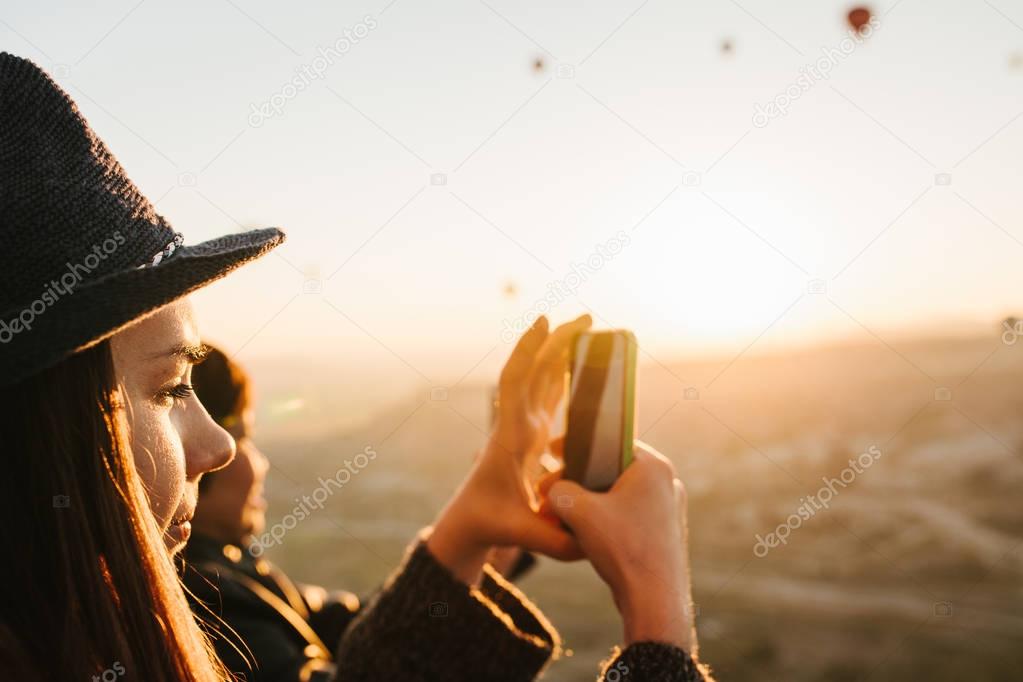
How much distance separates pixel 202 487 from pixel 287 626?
3.67ft

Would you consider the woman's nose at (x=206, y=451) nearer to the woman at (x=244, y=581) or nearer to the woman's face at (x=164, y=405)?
the woman's face at (x=164, y=405)

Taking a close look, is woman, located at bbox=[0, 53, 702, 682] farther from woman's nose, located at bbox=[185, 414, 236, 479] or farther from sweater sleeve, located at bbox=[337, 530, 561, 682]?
sweater sleeve, located at bbox=[337, 530, 561, 682]

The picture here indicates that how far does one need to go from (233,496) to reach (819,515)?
29.2 feet

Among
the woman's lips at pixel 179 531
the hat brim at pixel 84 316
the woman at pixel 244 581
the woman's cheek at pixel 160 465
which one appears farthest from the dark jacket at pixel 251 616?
the hat brim at pixel 84 316

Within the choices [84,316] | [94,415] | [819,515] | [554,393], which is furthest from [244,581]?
[819,515]

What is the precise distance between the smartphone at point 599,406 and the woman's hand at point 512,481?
9cm

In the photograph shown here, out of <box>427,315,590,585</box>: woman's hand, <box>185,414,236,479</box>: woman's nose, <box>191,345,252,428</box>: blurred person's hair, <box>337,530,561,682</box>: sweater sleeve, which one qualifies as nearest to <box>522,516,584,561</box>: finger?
<box>427,315,590,585</box>: woman's hand

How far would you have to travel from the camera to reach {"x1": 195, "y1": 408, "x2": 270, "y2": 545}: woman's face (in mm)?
4133

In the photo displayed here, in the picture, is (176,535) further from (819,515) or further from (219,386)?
(819,515)

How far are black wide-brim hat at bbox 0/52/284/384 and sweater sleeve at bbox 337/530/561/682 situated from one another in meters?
1.45

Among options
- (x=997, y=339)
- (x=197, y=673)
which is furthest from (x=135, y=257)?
(x=997, y=339)

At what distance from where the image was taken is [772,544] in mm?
10242

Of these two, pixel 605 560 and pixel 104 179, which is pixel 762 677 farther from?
pixel 104 179

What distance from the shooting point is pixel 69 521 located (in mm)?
1412
